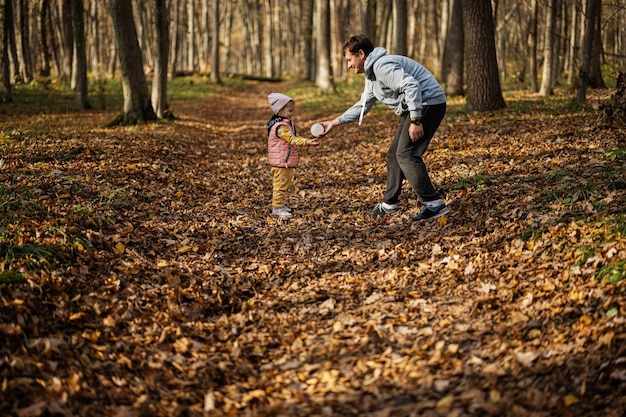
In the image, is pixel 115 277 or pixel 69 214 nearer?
pixel 115 277

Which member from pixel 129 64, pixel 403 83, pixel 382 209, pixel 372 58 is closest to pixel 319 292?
pixel 382 209

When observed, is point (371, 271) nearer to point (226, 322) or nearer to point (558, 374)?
point (226, 322)

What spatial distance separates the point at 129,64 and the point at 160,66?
7.90ft

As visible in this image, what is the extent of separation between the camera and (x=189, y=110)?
21.4 metres

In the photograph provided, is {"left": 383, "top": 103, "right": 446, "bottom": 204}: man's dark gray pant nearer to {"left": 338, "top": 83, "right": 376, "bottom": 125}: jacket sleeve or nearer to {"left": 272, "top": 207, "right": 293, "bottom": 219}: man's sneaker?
{"left": 338, "top": 83, "right": 376, "bottom": 125}: jacket sleeve

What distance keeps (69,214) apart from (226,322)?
276 centimetres

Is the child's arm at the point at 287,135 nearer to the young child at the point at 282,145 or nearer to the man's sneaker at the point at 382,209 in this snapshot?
the young child at the point at 282,145

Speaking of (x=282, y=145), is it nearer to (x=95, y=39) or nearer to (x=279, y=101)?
(x=279, y=101)

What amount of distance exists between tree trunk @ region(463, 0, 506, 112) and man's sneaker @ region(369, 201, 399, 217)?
23.0 feet

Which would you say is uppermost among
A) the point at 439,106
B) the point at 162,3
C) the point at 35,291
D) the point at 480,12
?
the point at 162,3

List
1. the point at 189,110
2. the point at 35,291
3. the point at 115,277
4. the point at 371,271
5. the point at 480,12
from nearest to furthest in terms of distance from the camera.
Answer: the point at 35,291 → the point at 115,277 → the point at 371,271 → the point at 480,12 → the point at 189,110

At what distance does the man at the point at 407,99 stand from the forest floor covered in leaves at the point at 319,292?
62cm

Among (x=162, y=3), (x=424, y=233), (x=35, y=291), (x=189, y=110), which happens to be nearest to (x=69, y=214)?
(x=35, y=291)

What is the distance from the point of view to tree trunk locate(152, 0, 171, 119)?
16.6 m
